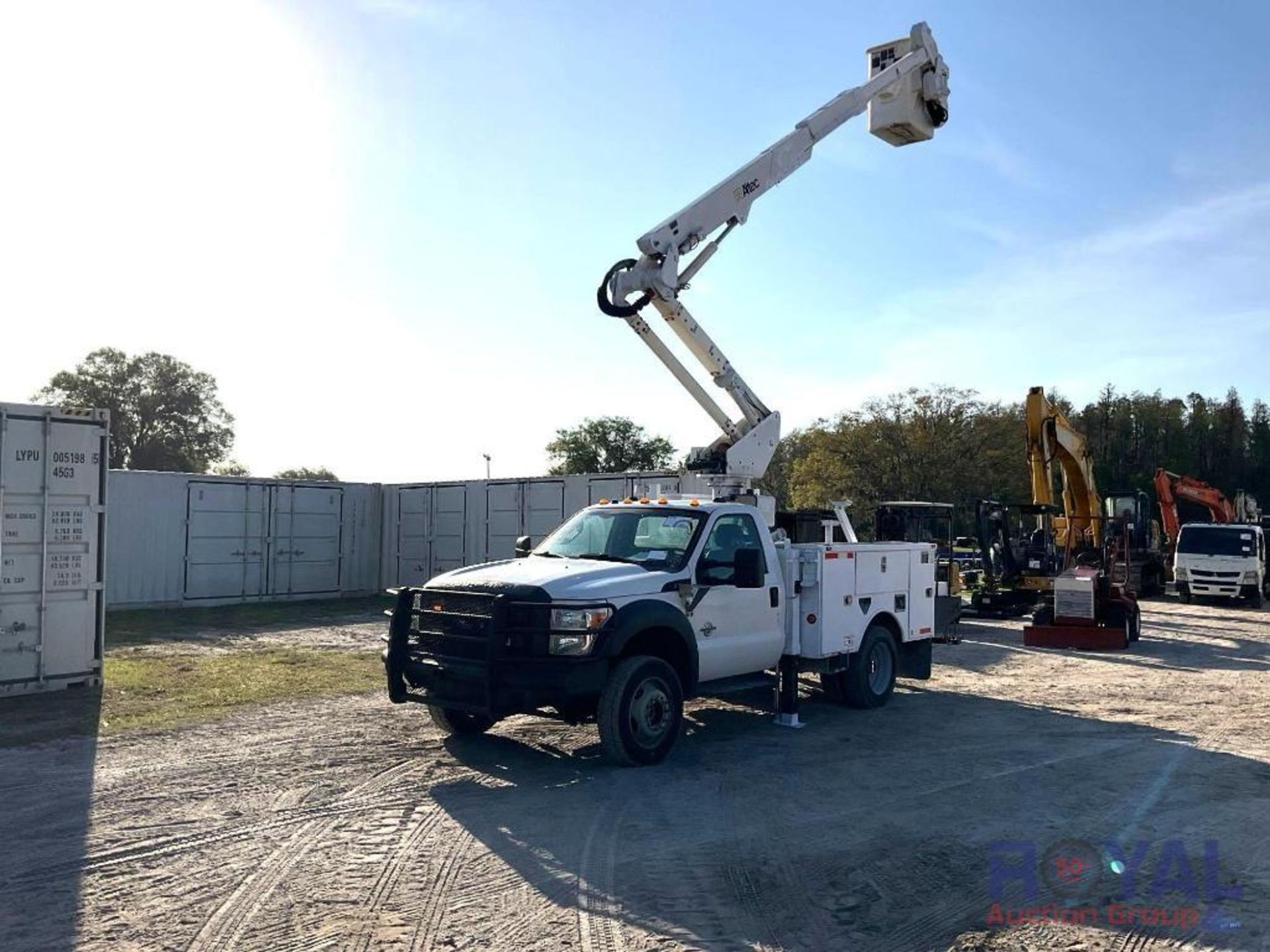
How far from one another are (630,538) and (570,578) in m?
1.32

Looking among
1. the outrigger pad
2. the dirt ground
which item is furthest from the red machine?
the dirt ground

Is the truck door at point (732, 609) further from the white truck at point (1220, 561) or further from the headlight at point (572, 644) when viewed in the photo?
the white truck at point (1220, 561)

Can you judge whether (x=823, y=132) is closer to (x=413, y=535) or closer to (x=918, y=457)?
(x=413, y=535)

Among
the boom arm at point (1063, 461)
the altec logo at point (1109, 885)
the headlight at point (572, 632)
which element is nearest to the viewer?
the altec logo at point (1109, 885)

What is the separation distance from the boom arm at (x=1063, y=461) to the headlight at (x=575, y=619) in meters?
16.8

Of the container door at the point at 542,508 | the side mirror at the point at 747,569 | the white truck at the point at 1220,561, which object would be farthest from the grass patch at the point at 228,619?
the white truck at the point at 1220,561

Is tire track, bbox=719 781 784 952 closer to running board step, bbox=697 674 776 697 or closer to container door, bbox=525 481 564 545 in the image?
running board step, bbox=697 674 776 697

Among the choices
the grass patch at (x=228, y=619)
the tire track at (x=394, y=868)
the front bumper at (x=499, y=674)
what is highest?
the front bumper at (x=499, y=674)

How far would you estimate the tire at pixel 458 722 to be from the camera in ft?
28.4

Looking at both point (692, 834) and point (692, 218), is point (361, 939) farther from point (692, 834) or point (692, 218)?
point (692, 218)

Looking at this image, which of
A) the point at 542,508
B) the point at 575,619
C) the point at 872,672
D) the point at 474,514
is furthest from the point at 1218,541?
the point at 575,619

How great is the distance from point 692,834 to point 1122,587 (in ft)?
50.1

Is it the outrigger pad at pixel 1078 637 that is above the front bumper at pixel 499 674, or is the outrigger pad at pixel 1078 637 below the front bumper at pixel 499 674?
below

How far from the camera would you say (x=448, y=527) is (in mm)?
24406
